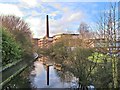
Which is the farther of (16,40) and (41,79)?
(16,40)

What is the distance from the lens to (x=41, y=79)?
345 centimetres

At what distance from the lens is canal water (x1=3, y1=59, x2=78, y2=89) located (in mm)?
3133

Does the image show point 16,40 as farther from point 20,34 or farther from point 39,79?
point 39,79

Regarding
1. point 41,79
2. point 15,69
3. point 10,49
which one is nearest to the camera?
point 10,49

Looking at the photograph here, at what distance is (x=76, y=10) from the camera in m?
2.71

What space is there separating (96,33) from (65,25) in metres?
0.42

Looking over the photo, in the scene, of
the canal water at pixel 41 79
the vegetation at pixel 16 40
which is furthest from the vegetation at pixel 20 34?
the canal water at pixel 41 79

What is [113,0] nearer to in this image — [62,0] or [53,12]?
[62,0]

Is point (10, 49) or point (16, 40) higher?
point (16, 40)

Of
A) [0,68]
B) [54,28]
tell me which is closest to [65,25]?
[54,28]

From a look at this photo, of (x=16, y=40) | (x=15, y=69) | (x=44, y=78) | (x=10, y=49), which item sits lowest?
(x=44, y=78)

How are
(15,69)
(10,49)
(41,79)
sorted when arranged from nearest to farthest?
1. (10,49)
2. (41,79)
3. (15,69)

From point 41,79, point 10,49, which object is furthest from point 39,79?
point 10,49

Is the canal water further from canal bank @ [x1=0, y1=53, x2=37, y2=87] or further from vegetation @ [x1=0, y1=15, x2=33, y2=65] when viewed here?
vegetation @ [x1=0, y1=15, x2=33, y2=65]
